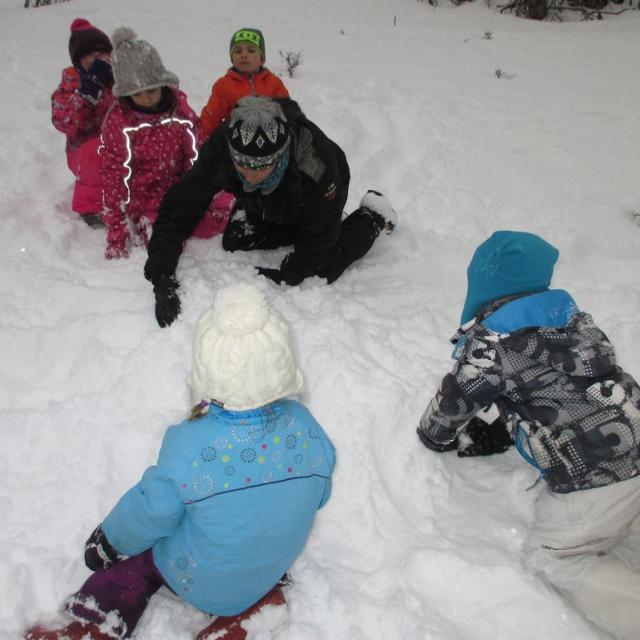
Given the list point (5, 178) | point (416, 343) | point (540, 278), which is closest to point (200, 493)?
point (540, 278)

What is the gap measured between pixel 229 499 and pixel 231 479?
6cm

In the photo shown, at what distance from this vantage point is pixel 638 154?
153 inches

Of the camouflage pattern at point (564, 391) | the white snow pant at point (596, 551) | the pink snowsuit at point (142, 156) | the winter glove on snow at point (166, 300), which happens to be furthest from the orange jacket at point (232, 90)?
the white snow pant at point (596, 551)

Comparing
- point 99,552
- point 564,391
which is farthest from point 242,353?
point 564,391

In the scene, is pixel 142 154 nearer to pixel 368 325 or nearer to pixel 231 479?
pixel 368 325

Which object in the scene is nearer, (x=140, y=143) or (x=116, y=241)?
(x=140, y=143)

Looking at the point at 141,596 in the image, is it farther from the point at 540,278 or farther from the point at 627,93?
the point at 627,93

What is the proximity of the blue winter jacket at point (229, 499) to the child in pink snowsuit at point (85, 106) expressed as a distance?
218 centimetres

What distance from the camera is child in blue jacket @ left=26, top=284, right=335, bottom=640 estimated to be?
4.50ft

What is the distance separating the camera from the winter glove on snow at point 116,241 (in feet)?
9.83

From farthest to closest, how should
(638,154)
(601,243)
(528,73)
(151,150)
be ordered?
(528,73) < (638,154) < (601,243) < (151,150)

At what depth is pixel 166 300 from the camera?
256 centimetres

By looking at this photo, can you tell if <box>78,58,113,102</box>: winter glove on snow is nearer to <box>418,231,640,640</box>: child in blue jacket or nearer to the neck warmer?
the neck warmer

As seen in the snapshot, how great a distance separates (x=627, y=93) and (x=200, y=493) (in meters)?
4.91
